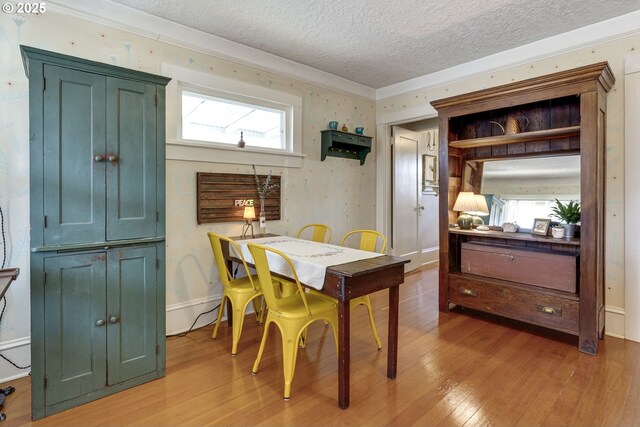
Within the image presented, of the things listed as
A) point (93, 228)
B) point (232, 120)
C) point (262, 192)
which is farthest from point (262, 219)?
point (93, 228)

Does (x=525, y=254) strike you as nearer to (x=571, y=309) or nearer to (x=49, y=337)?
(x=571, y=309)

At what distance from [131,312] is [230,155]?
1695mm

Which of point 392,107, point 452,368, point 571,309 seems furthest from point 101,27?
point 571,309

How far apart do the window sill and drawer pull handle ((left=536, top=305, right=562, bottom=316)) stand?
8.74ft

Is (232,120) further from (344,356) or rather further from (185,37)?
(344,356)

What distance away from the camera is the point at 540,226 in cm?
307

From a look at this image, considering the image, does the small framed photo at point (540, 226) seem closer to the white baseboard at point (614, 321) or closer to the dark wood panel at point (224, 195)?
the white baseboard at point (614, 321)

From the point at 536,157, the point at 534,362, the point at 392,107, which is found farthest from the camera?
the point at 392,107

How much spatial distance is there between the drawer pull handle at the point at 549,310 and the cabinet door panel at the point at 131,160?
3.07m

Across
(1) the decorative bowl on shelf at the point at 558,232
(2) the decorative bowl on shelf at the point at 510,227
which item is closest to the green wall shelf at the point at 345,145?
(2) the decorative bowl on shelf at the point at 510,227

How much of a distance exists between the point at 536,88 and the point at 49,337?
12.5 ft

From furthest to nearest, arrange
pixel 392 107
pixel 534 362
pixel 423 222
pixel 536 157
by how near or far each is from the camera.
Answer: pixel 423 222 < pixel 392 107 < pixel 536 157 < pixel 534 362

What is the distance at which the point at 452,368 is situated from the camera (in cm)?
239

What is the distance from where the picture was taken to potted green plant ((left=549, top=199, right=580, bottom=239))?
2.87m
